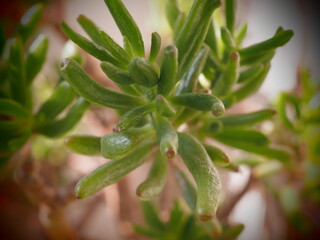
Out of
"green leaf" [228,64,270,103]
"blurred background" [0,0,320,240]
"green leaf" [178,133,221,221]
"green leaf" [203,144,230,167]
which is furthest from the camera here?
"blurred background" [0,0,320,240]

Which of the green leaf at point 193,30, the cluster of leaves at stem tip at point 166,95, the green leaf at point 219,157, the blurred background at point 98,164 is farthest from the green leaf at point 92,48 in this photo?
the blurred background at point 98,164

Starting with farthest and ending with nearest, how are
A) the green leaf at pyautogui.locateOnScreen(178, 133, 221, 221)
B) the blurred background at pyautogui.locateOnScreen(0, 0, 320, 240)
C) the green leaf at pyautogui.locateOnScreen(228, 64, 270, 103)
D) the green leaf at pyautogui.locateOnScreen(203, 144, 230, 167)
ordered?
the blurred background at pyautogui.locateOnScreen(0, 0, 320, 240) < the green leaf at pyautogui.locateOnScreen(228, 64, 270, 103) < the green leaf at pyautogui.locateOnScreen(203, 144, 230, 167) < the green leaf at pyautogui.locateOnScreen(178, 133, 221, 221)

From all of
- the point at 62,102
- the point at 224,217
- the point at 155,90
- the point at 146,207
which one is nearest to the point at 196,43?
the point at 155,90

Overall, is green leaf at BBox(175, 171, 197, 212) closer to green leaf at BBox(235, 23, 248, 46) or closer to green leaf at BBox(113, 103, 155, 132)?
green leaf at BBox(113, 103, 155, 132)

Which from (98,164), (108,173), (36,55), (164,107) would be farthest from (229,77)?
(98,164)

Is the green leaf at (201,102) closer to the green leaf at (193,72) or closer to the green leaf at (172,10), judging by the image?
the green leaf at (193,72)

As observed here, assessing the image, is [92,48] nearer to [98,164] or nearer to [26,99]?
[26,99]

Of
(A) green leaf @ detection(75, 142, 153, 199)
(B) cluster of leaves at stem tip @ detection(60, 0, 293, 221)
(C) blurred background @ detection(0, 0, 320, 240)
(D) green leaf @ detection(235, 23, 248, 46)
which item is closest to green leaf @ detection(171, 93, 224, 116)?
(B) cluster of leaves at stem tip @ detection(60, 0, 293, 221)
